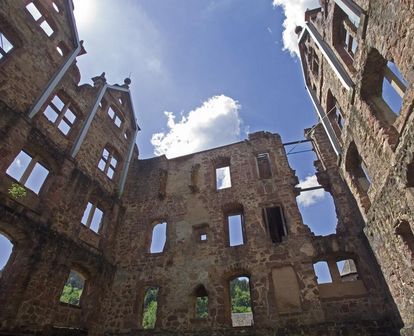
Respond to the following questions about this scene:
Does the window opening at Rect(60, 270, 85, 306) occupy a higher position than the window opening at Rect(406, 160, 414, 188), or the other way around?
the window opening at Rect(60, 270, 85, 306)

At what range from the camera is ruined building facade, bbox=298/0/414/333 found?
4.59m

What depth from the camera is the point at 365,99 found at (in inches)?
248

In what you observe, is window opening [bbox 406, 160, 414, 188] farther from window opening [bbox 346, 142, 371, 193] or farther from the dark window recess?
the dark window recess

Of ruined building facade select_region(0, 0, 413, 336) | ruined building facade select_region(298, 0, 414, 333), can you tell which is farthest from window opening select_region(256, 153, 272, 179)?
ruined building facade select_region(298, 0, 414, 333)

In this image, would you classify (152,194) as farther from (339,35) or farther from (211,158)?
(339,35)

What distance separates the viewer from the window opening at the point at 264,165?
12.4 metres

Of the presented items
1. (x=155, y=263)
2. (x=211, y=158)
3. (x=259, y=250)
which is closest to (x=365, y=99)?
(x=259, y=250)

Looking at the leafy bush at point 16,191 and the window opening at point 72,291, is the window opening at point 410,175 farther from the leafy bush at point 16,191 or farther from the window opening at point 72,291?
the window opening at point 72,291

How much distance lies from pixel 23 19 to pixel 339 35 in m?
11.6

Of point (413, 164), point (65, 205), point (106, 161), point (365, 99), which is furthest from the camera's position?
point (106, 161)

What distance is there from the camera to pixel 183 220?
38.9 feet

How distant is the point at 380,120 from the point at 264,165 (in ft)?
23.7

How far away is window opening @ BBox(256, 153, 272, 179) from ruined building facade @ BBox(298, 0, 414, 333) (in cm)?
401

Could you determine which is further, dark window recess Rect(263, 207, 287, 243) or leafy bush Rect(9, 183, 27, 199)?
dark window recess Rect(263, 207, 287, 243)
